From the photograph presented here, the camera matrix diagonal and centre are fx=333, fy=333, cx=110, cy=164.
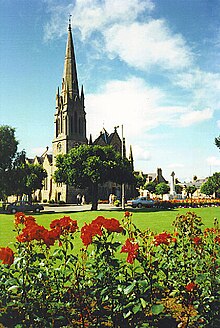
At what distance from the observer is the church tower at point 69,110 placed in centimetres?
6671

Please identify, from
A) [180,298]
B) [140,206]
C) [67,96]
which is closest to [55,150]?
[67,96]

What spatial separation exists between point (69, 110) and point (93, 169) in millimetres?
35055

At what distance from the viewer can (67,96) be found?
222 feet

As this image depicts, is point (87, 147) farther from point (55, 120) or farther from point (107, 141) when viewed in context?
point (107, 141)

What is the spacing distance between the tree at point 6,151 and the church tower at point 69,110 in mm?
25450

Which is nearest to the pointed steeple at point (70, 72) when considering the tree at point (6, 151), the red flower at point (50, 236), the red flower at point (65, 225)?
the tree at point (6, 151)

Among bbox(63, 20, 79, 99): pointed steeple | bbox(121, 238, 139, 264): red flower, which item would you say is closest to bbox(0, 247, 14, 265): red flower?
bbox(121, 238, 139, 264): red flower

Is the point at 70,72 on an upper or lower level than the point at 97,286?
upper

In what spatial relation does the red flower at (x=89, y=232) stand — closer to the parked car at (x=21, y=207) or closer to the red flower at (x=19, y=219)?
the red flower at (x=19, y=219)

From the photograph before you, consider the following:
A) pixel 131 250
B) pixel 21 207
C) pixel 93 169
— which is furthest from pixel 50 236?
pixel 21 207

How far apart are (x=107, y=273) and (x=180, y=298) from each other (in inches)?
63.4

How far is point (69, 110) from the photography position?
67.2 m

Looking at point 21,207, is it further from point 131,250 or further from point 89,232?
point 131,250

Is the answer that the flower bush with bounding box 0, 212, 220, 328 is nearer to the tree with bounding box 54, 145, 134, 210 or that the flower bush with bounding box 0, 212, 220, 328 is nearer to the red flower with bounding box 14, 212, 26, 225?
the red flower with bounding box 14, 212, 26, 225
